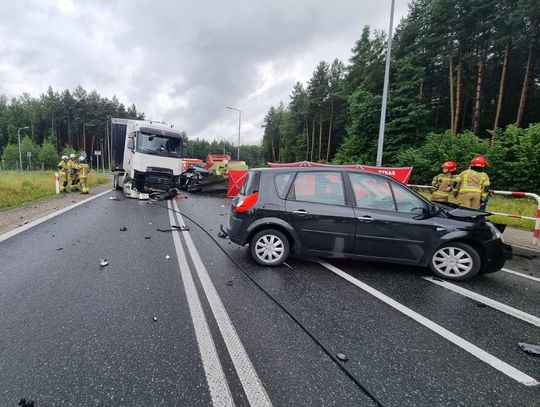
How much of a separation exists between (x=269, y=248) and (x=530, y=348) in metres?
3.22

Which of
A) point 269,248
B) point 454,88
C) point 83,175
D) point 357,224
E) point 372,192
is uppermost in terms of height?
point 454,88

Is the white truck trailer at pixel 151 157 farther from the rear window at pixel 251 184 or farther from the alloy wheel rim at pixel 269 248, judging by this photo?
the alloy wheel rim at pixel 269 248

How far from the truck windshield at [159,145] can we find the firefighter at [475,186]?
1092 cm

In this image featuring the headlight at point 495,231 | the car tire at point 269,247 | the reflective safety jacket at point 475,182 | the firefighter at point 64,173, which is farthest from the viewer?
the firefighter at point 64,173

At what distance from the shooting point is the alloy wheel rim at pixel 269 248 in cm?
458

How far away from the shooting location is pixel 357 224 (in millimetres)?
4285

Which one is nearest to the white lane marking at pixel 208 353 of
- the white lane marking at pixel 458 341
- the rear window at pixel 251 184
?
the rear window at pixel 251 184

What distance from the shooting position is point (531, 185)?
12516 mm

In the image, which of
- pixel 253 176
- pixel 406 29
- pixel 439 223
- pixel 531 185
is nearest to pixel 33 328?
pixel 253 176

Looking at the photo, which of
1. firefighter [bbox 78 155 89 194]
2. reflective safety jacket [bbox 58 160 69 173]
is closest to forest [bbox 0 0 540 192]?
firefighter [bbox 78 155 89 194]

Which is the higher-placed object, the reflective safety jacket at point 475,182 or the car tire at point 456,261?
the reflective safety jacket at point 475,182

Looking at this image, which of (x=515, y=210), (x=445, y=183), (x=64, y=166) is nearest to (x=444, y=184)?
(x=445, y=183)

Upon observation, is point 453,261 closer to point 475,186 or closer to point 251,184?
point 475,186

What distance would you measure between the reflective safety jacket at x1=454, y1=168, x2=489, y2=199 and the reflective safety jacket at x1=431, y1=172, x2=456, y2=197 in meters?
0.54
